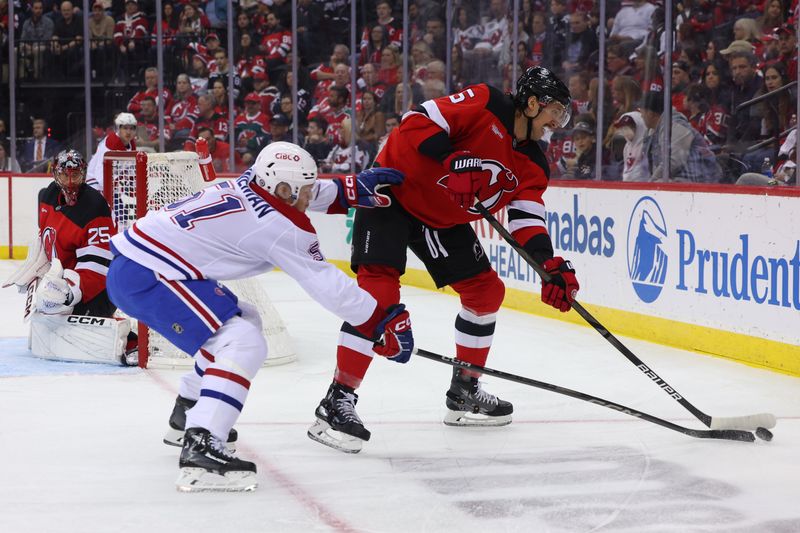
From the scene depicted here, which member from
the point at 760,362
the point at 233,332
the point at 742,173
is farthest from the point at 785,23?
the point at 233,332

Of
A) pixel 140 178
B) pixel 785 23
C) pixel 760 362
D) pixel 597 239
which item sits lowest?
pixel 760 362

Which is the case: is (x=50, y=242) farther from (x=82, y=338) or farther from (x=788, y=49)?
(x=788, y=49)

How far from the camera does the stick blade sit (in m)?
3.25

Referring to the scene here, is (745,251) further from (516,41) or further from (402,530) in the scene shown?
(516,41)

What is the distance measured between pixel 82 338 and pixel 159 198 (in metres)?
0.66

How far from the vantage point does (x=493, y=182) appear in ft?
11.1

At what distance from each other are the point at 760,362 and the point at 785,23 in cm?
203

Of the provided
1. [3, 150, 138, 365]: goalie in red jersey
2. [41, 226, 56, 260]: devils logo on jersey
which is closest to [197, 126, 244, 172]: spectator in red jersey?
[3, 150, 138, 365]: goalie in red jersey

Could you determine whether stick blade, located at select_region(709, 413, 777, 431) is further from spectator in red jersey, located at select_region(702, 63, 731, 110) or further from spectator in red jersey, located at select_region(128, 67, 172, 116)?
spectator in red jersey, located at select_region(128, 67, 172, 116)

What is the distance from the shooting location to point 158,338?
442cm

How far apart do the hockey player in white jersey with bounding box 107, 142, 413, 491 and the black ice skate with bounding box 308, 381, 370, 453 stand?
0.36 metres

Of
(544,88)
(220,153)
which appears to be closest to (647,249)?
(544,88)

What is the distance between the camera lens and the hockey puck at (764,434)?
3227mm

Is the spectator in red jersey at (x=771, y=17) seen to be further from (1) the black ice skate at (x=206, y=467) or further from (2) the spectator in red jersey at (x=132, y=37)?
(2) the spectator in red jersey at (x=132, y=37)
